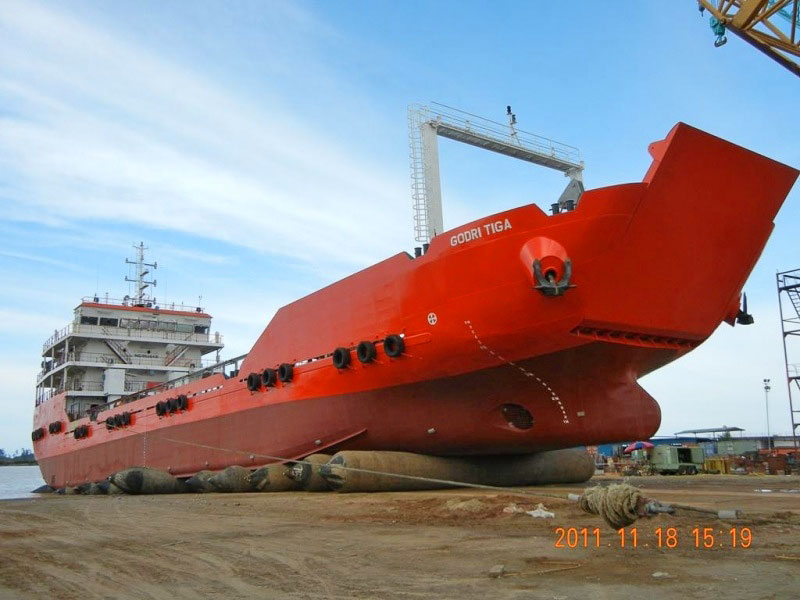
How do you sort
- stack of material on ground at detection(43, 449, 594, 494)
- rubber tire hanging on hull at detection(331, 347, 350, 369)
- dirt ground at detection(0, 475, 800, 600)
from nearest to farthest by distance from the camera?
dirt ground at detection(0, 475, 800, 600) < stack of material on ground at detection(43, 449, 594, 494) < rubber tire hanging on hull at detection(331, 347, 350, 369)

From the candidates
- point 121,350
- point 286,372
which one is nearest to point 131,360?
point 121,350

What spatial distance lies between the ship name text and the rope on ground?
7.19m

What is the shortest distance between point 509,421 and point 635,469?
1618 centimetres

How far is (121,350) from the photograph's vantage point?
29078 mm

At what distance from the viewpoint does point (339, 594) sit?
4.56m

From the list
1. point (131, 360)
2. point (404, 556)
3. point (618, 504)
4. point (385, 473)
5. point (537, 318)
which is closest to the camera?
point (618, 504)

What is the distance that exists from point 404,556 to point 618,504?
6.77ft

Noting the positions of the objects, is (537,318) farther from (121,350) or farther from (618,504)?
(121,350)

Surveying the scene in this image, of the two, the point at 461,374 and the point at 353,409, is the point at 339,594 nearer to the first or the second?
the point at 461,374

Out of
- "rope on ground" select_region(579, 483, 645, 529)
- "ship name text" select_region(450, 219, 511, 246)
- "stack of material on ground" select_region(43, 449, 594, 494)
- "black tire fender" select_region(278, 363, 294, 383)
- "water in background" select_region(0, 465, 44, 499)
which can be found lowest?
"water in background" select_region(0, 465, 44, 499)

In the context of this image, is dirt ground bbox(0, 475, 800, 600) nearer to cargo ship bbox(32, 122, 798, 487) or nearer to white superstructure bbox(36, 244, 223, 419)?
cargo ship bbox(32, 122, 798, 487)

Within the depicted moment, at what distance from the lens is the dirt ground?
462 centimetres

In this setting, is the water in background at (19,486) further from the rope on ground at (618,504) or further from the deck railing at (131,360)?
the rope on ground at (618,504)

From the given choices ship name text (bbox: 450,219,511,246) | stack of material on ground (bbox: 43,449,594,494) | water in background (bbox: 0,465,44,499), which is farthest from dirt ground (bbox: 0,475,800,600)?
water in background (bbox: 0,465,44,499)
